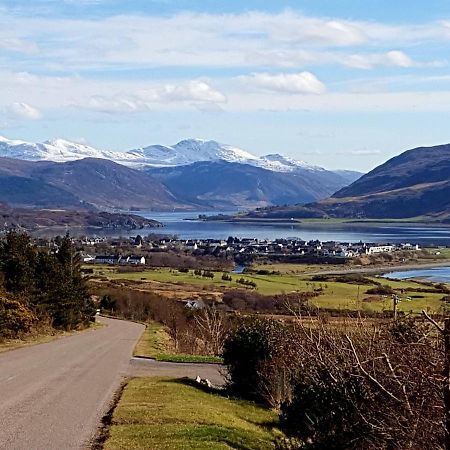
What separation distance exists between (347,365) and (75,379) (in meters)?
11.6

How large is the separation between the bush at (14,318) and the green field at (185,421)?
34.8 ft

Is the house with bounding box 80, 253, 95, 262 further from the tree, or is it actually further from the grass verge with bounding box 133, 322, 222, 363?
the tree

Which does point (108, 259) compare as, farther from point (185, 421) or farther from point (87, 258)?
point (185, 421)

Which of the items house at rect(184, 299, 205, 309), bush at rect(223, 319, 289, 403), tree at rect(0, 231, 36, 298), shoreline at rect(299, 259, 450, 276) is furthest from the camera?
shoreline at rect(299, 259, 450, 276)

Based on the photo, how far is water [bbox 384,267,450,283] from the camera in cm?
7498

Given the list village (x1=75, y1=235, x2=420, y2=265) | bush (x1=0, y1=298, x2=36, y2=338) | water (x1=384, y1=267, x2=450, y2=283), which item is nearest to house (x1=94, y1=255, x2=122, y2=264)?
village (x1=75, y1=235, x2=420, y2=265)

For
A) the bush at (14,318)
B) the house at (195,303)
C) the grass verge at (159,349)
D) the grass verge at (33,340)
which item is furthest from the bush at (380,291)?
the bush at (14,318)

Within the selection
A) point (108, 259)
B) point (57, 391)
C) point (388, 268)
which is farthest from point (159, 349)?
point (108, 259)

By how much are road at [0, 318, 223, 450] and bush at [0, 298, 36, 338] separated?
46.6 inches

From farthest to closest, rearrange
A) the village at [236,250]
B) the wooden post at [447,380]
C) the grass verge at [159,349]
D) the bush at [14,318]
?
the village at [236,250]
the bush at [14,318]
the grass verge at [159,349]
the wooden post at [447,380]

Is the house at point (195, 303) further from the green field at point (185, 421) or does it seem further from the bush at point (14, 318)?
the green field at point (185, 421)

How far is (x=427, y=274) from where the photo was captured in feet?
268

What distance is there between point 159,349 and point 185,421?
16.5 metres

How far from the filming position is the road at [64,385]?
36.7 feet
